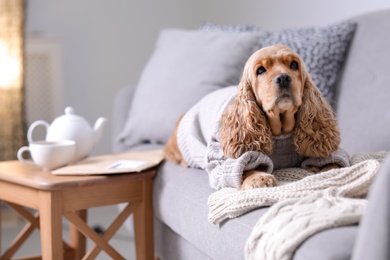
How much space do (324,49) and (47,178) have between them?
1.05 metres

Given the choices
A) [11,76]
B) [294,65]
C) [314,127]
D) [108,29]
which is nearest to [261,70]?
[294,65]

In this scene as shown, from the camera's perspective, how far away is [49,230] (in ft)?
6.63

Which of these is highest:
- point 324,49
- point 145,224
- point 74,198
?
point 324,49

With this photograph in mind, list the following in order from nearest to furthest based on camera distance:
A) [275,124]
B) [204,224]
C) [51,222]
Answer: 1. [275,124]
2. [204,224]
3. [51,222]

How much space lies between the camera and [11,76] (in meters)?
3.19

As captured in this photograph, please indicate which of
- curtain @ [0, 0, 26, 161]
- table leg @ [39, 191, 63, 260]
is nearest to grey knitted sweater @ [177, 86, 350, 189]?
table leg @ [39, 191, 63, 260]

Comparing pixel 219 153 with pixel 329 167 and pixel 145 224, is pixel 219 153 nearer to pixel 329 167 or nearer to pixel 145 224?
pixel 329 167

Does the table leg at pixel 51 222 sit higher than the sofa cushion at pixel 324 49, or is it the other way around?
the sofa cushion at pixel 324 49

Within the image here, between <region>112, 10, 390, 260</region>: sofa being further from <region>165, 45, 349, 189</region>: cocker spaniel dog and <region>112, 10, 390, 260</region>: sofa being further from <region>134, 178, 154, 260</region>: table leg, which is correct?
<region>165, 45, 349, 189</region>: cocker spaniel dog

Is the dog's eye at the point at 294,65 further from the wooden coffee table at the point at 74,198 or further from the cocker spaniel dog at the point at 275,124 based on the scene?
the wooden coffee table at the point at 74,198

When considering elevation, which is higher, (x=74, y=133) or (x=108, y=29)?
(x=108, y=29)

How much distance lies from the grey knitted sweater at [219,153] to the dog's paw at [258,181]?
0.10ft

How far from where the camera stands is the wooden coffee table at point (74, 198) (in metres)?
2.03

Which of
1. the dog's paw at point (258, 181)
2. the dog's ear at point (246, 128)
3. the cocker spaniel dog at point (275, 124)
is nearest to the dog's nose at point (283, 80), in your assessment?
the cocker spaniel dog at point (275, 124)
